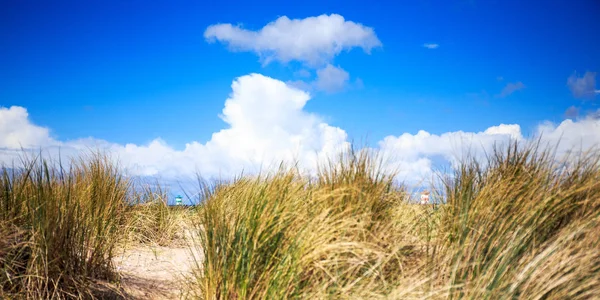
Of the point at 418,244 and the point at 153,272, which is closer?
the point at 418,244

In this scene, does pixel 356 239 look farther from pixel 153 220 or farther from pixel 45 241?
pixel 153 220

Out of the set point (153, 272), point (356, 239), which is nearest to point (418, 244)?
point (356, 239)

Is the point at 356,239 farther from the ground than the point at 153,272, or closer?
farther from the ground

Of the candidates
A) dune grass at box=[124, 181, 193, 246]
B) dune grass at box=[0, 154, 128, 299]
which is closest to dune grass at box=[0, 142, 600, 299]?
dune grass at box=[0, 154, 128, 299]

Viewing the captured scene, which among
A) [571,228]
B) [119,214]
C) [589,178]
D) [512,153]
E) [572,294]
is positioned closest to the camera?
[572,294]

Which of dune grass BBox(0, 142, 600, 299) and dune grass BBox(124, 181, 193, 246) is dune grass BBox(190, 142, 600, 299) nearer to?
dune grass BBox(0, 142, 600, 299)

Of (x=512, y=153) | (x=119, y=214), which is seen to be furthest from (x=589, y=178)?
(x=119, y=214)

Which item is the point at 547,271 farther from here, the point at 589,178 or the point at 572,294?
the point at 589,178

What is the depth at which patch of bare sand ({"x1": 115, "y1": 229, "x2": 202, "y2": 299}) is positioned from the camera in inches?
162

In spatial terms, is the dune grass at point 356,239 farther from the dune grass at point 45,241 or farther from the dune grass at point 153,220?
the dune grass at point 153,220

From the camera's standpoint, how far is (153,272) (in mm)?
5008

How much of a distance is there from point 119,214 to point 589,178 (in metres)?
5.07

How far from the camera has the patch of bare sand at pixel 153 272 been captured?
4109 millimetres

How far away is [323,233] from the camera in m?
3.17
